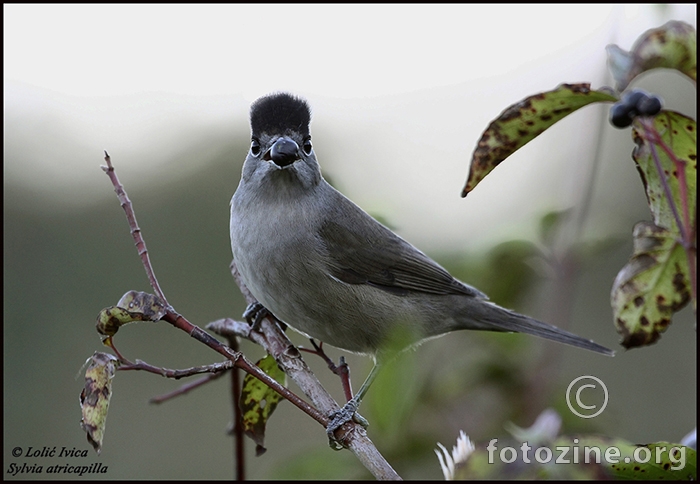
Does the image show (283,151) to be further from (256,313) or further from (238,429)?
(238,429)

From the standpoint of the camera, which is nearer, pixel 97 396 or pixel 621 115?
pixel 621 115

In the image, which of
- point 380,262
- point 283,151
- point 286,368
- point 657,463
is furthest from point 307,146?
point 657,463

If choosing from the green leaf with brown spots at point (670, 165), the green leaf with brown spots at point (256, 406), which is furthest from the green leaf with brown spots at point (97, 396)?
the green leaf with brown spots at point (670, 165)

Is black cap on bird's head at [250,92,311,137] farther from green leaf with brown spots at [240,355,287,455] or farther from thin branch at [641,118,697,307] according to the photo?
thin branch at [641,118,697,307]

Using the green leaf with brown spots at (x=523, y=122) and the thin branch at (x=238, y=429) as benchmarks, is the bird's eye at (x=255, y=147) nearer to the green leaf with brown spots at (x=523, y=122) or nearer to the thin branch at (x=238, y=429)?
the thin branch at (x=238, y=429)

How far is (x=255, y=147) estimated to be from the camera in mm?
3549

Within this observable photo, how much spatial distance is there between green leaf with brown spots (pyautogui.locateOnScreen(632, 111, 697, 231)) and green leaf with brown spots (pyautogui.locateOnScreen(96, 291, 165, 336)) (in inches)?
47.2

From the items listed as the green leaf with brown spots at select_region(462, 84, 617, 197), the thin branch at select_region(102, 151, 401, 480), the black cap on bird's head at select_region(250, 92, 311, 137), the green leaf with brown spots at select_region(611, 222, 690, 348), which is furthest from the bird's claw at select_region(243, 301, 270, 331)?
the green leaf with brown spots at select_region(611, 222, 690, 348)

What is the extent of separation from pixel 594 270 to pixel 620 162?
65.7 inches

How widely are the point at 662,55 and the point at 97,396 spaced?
1.39 metres

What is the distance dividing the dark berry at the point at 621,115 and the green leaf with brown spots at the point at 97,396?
49.7 inches

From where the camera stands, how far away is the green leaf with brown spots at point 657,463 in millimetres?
1188

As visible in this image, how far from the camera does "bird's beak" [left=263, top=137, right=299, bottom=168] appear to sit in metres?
3.17

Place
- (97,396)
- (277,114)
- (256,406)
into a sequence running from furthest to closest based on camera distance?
1. (277,114)
2. (256,406)
3. (97,396)
